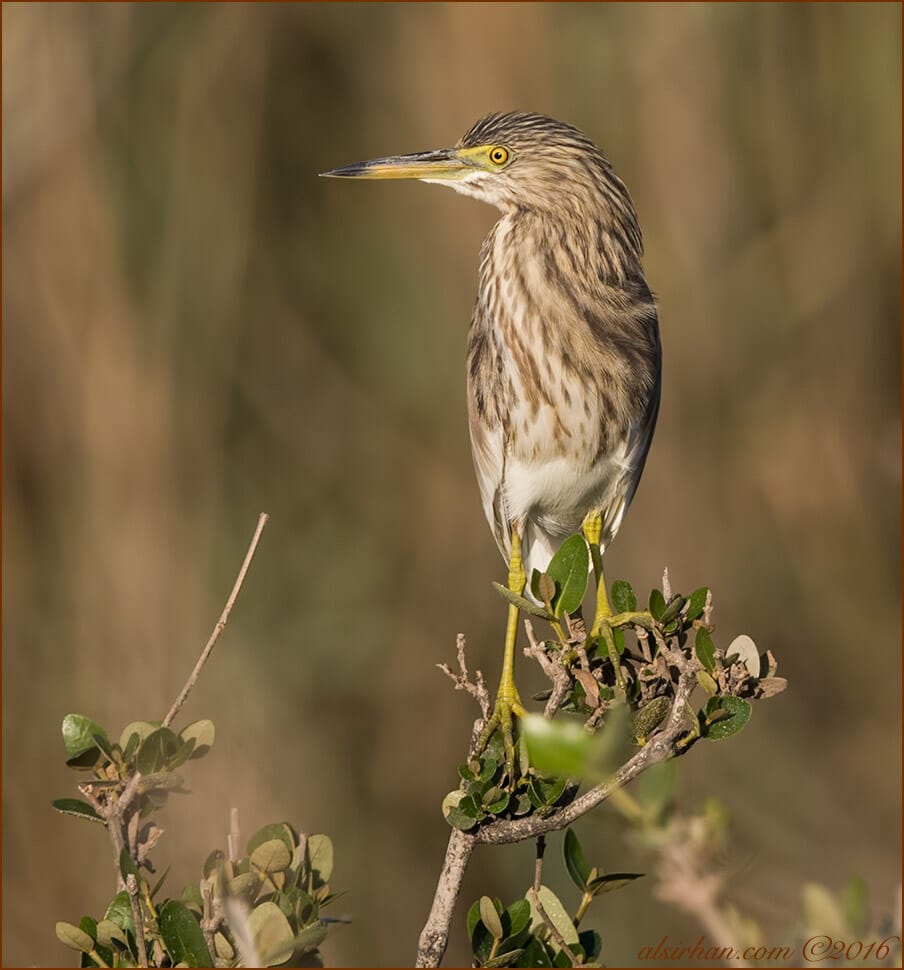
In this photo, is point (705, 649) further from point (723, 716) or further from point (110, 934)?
point (110, 934)

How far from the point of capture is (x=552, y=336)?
230cm

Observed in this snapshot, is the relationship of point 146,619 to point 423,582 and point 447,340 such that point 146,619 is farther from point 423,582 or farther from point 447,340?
point 447,340

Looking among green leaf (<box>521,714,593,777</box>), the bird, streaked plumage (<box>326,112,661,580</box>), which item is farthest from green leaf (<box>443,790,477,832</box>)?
streaked plumage (<box>326,112,661,580</box>)

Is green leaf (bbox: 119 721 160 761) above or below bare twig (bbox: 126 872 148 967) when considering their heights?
above

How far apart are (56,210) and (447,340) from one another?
1.05 meters

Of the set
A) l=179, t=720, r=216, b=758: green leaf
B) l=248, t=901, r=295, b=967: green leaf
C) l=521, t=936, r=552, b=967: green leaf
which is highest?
l=179, t=720, r=216, b=758: green leaf

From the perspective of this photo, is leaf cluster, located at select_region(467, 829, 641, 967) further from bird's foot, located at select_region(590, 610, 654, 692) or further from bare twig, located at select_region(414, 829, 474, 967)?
bird's foot, located at select_region(590, 610, 654, 692)

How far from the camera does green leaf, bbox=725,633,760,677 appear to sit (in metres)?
1.48

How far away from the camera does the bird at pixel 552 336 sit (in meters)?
2.29

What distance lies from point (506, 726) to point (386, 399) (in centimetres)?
193

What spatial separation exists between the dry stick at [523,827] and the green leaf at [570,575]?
0.75ft

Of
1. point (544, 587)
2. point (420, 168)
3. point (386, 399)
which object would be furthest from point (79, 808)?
point (386, 399)

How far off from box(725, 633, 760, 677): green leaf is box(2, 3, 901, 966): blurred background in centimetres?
187

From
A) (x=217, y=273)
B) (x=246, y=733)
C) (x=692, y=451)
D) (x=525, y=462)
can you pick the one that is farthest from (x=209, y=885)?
(x=692, y=451)
